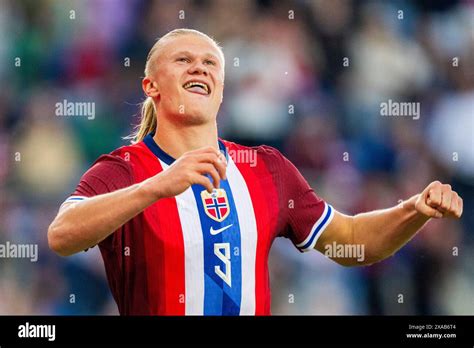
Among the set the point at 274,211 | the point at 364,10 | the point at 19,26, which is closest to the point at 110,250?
the point at 274,211

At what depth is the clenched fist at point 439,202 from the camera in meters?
3.22

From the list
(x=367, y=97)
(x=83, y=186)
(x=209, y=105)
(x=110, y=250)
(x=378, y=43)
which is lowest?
(x=110, y=250)

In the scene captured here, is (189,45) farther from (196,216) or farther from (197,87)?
(196,216)

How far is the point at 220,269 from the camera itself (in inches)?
134

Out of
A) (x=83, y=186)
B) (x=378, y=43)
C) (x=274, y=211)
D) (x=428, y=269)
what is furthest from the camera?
(x=378, y=43)

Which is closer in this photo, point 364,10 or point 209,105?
point 209,105

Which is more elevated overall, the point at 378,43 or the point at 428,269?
the point at 378,43

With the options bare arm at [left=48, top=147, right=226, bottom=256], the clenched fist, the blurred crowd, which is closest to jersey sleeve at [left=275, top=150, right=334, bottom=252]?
the clenched fist

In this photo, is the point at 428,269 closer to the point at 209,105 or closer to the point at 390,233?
the point at 390,233

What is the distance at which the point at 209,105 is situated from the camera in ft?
11.9

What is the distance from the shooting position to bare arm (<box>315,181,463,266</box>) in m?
3.51

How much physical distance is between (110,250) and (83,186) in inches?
11.0

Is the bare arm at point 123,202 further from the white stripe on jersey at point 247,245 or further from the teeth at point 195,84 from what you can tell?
the teeth at point 195,84

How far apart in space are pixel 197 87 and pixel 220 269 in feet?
2.51
